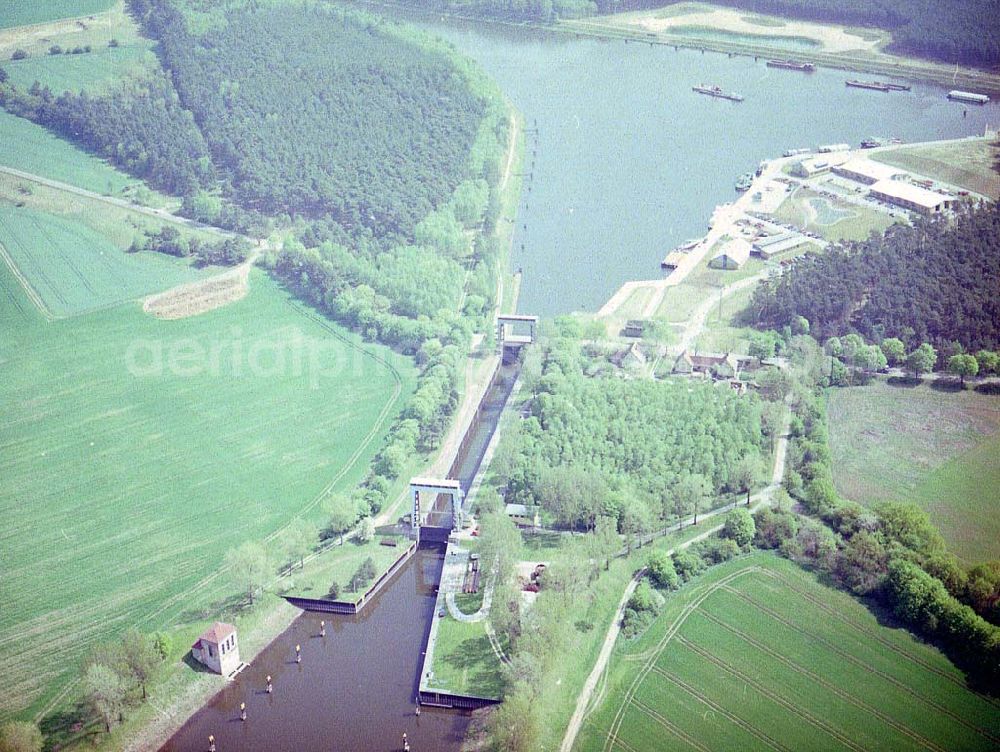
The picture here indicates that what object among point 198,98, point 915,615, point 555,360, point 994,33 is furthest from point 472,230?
point 994,33

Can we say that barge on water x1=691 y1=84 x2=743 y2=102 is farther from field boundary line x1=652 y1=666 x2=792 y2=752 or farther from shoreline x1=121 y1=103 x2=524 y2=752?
field boundary line x1=652 y1=666 x2=792 y2=752

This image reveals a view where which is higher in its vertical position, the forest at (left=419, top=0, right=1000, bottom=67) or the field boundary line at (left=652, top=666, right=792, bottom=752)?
the forest at (left=419, top=0, right=1000, bottom=67)

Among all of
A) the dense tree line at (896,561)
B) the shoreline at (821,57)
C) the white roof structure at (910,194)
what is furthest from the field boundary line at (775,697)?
the shoreline at (821,57)

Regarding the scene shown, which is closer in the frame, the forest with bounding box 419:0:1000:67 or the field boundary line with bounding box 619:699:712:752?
the field boundary line with bounding box 619:699:712:752

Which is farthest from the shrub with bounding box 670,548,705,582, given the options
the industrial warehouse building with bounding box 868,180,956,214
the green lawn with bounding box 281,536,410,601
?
the industrial warehouse building with bounding box 868,180,956,214

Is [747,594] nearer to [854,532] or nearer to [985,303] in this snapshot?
[854,532]

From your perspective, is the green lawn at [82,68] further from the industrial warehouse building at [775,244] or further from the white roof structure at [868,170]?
the white roof structure at [868,170]

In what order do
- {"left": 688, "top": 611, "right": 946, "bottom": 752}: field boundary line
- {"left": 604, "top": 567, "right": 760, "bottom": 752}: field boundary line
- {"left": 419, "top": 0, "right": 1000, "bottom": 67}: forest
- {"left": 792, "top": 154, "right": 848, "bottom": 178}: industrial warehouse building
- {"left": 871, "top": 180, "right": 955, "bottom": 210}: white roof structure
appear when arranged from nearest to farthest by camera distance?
{"left": 688, "top": 611, "right": 946, "bottom": 752}: field boundary line → {"left": 604, "top": 567, "right": 760, "bottom": 752}: field boundary line → {"left": 871, "top": 180, "right": 955, "bottom": 210}: white roof structure → {"left": 792, "top": 154, "right": 848, "bottom": 178}: industrial warehouse building → {"left": 419, "top": 0, "right": 1000, "bottom": 67}: forest
